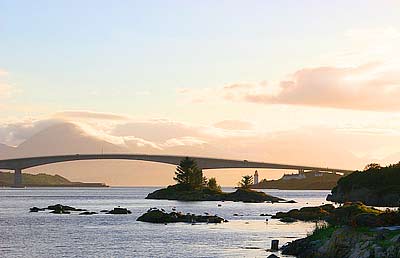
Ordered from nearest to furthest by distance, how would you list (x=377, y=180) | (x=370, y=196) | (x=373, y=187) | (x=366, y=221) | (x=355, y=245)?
(x=355, y=245) < (x=366, y=221) < (x=370, y=196) < (x=373, y=187) < (x=377, y=180)

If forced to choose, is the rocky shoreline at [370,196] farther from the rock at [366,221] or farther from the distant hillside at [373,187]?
the rock at [366,221]

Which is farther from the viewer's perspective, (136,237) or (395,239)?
(136,237)

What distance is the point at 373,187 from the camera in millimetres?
165500

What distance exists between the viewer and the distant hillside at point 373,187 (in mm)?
155125

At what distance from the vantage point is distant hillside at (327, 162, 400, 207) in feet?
509

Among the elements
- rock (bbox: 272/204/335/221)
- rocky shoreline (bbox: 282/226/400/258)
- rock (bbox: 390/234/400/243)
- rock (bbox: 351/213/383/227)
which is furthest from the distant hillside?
rock (bbox: 390/234/400/243)

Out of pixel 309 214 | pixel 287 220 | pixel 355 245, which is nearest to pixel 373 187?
pixel 309 214

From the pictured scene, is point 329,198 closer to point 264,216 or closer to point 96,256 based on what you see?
point 264,216

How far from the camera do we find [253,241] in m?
73.8

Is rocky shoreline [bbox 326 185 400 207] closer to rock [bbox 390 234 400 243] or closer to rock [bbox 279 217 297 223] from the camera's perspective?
rock [bbox 279 217 297 223]

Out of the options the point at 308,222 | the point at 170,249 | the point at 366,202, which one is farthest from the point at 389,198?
the point at 170,249

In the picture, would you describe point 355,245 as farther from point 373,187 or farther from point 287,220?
point 373,187

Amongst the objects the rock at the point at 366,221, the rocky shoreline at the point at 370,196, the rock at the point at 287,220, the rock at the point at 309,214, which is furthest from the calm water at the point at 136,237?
the rocky shoreline at the point at 370,196

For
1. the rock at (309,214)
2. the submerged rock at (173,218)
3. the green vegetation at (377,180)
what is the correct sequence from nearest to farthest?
the submerged rock at (173,218) < the rock at (309,214) < the green vegetation at (377,180)
